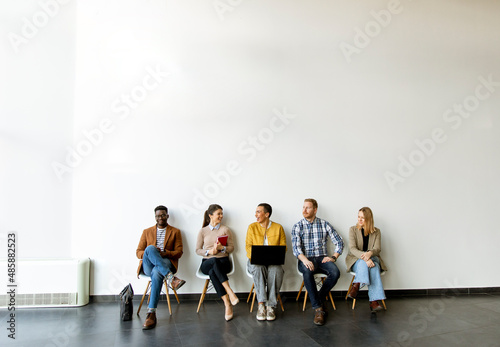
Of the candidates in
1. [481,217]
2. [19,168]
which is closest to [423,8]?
[481,217]

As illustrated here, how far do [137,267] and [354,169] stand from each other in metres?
3.07

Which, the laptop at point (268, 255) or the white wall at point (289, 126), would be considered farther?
the white wall at point (289, 126)

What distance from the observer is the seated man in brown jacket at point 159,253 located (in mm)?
3791

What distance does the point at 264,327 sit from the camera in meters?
3.49

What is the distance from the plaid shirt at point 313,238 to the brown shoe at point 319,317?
729mm

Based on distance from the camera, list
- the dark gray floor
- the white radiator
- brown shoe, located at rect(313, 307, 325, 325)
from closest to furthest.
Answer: the dark gray floor < brown shoe, located at rect(313, 307, 325, 325) < the white radiator

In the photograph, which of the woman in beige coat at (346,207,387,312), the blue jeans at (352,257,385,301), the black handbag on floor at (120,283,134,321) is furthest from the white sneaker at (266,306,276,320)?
the black handbag on floor at (120,283,134,321)

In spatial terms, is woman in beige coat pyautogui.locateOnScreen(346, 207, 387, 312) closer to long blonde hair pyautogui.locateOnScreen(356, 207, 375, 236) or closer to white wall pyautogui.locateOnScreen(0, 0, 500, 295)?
long blonde hair pyautogui.locateOnScreen(356, 207, 375, 236)

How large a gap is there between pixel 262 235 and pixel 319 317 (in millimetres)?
1149

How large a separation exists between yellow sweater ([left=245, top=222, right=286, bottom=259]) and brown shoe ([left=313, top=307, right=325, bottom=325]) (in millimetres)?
891

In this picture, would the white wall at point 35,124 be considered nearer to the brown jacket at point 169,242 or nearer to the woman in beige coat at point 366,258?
the brown jacket at point 169,242

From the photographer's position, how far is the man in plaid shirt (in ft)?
13.4

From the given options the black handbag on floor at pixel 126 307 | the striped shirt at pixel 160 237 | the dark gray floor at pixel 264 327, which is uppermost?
the striped shirt at pixel 160 237

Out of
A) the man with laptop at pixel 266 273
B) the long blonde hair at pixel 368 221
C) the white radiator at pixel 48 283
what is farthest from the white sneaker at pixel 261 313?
the white radiator at pixel 48 283
